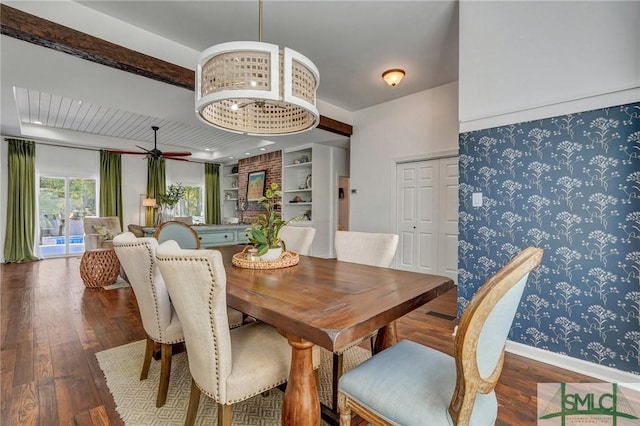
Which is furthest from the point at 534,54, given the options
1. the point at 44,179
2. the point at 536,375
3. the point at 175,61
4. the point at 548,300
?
the point at 44,179

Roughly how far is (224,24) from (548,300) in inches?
141

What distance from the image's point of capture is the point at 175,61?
9.69 feet

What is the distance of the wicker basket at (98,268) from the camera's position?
12.9 feet

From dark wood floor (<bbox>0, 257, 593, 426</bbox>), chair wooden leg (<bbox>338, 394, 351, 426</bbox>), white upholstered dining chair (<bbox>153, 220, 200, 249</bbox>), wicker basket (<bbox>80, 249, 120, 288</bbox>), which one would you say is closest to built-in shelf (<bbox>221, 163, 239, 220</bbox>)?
wicker basket (<bbox>80, 249, 120, 288</bbox>)

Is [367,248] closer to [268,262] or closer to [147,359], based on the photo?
[268,262]

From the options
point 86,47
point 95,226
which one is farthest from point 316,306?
point 95,226

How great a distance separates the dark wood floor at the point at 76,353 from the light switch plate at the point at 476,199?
3.80 feet

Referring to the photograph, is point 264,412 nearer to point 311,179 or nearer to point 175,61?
point 175,61

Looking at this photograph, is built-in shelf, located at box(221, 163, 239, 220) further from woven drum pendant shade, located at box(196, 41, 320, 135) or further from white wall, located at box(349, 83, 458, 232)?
woven drum pendant shade, located at box(196, 41, 320, 135)

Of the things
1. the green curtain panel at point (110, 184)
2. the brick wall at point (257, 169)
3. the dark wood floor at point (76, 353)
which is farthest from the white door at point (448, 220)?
the green curtain panel at point (110, 184)

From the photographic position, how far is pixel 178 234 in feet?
9.84

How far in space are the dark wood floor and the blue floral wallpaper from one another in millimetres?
307

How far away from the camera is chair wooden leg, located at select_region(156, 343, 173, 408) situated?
1.57 meters

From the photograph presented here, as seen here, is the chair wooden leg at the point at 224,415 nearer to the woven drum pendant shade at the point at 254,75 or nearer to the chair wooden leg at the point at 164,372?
the chair wooden leg at the point at 164,372
